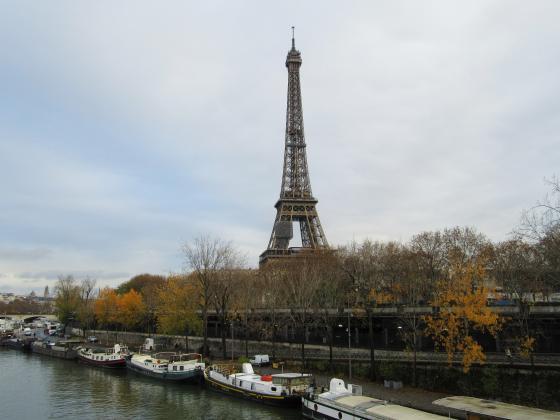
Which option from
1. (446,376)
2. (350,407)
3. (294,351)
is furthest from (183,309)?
(350,407)

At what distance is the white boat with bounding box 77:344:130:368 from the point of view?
5934 cm

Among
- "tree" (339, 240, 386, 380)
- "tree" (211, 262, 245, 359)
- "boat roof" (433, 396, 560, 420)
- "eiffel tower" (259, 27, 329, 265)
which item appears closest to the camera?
"boat roof" (433, 396, 560, 420)

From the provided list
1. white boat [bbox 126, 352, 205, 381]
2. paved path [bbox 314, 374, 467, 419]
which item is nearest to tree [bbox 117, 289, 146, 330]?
white boat [bbox 126, 352, 205, 381]

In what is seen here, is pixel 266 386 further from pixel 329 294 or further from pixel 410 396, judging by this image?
pixel 329 294

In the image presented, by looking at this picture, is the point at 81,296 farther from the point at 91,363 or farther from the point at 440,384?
the point at 440,384

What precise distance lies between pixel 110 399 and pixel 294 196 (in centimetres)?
6568

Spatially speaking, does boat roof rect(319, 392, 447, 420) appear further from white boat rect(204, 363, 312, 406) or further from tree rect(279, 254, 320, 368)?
tree rect(279, 254, 320, 368)

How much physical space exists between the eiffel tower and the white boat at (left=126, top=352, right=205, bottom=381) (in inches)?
1483

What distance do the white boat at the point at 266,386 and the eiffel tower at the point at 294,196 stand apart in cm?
4562

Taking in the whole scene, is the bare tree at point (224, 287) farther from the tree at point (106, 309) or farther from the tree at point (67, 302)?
the tree at point (67, 302)

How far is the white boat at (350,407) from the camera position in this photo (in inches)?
1039

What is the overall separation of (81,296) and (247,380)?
88.5m

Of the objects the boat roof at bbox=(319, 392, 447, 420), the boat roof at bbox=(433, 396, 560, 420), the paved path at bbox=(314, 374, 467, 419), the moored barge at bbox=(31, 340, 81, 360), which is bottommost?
the moored barge at bbox=(31, 340, 81, 360)

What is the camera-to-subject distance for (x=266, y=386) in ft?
121
